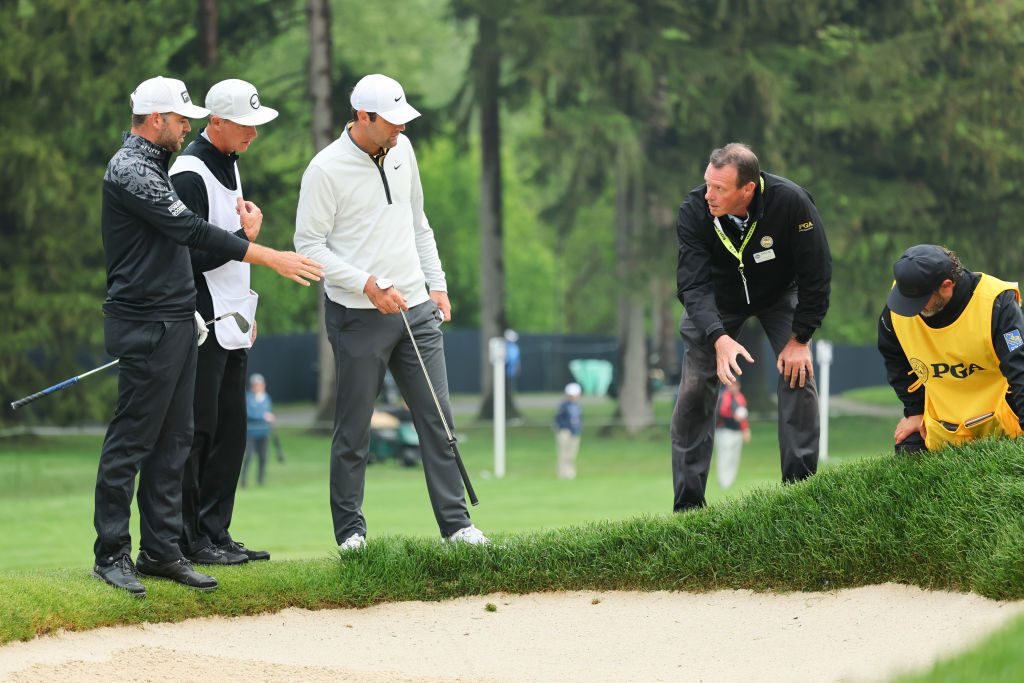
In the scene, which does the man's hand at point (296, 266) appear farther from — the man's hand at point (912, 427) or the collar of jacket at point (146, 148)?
the man's hand at point (912, 427)

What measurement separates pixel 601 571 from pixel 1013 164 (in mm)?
27583

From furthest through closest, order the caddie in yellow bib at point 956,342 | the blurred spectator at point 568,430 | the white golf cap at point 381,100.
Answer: the blurred spectator at point 568,430
the white golf cap at point 381,100
the caddie in yellow bib at point 956,342

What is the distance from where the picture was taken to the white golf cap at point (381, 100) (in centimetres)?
673

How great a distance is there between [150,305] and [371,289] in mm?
1054

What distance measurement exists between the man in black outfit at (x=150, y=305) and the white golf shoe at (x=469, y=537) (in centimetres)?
123

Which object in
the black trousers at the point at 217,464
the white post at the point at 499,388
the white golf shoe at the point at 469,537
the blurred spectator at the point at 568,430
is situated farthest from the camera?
the blurred spectator at the point at 568,430

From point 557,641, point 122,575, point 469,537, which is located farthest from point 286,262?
point 557,641

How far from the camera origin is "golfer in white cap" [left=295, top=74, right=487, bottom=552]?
6809mm

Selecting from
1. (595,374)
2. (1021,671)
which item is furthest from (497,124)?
(1021,671)

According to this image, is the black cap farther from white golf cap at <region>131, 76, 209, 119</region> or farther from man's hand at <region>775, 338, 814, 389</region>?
white golf cap at <region>131, 76, 209, 119</region>

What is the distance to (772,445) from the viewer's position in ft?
101

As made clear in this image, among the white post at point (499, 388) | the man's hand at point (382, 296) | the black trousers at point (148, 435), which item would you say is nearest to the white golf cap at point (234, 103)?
the man's hand at point (382, 296)

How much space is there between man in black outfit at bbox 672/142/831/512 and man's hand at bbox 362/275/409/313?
4.73ft

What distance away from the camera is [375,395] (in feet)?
23.1
